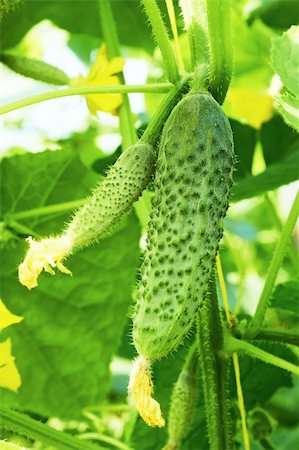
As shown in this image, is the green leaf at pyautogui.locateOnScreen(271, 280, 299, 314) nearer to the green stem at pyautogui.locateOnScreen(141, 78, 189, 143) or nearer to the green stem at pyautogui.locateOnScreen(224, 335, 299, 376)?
the green stem at pyautogui.locateOnScreen(224, 335, 299, 376)

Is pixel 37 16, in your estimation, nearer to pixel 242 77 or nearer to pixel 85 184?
pixel 85 184

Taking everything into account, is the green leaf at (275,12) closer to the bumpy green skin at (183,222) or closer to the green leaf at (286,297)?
the green leaf at (286,297)

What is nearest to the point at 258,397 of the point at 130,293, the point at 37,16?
the point at 130,293

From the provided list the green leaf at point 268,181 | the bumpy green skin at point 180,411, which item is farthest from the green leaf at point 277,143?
the bumpy green skin at point 180,411

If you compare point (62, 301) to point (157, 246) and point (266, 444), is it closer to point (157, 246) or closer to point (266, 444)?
point (266, 444)

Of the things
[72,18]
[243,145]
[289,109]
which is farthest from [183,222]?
[72,18]
